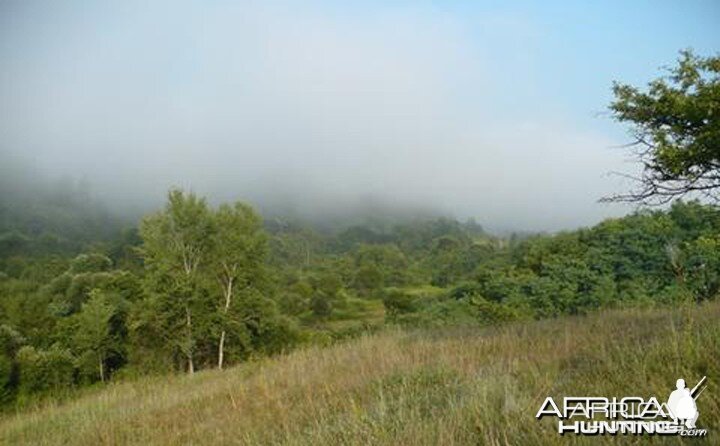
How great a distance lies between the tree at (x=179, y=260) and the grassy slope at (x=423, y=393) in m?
28.5

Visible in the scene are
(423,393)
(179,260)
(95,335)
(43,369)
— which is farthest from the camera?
(95,335)

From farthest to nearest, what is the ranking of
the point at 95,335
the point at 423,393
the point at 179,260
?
the point at 95,335 < the point at 179,260 < the point at 423,393

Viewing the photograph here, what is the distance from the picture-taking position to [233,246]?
4000 cm

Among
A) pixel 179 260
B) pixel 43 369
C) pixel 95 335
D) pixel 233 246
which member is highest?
pixel 233 246

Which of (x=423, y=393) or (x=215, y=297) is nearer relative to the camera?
(x=423, y=393)

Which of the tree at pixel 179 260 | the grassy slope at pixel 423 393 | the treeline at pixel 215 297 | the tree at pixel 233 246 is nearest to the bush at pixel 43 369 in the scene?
the treeline at pixel 215 297

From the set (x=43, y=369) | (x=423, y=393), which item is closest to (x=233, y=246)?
(x=43, y=369)

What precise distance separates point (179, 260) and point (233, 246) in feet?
14.8

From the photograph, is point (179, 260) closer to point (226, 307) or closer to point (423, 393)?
point (226, 307)

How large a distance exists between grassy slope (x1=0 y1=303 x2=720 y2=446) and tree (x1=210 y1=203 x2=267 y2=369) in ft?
98.8

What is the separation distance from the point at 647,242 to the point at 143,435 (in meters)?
43.7

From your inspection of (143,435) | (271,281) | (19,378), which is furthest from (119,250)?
(143,435)

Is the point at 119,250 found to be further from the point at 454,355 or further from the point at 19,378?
the point at 454,355

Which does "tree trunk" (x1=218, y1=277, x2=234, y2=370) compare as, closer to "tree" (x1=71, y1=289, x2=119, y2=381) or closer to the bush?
"tree" (x1=71, y1=289, x2=119, y2=381)
